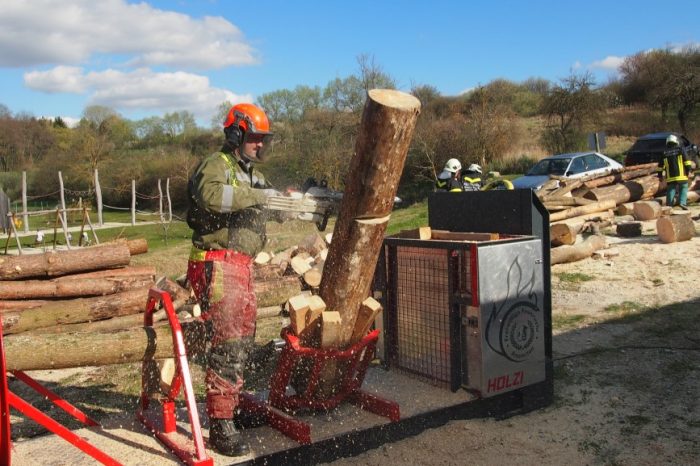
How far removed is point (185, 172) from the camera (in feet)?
127

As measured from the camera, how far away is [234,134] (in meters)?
3.51

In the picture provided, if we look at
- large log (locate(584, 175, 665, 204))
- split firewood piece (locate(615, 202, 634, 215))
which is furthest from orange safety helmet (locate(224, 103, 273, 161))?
split firewood piece (locate(615, 202, 634, 215))

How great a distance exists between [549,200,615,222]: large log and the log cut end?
931cm

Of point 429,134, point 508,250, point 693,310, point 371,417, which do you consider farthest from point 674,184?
point 429,134

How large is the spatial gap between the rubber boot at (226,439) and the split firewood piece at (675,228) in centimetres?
899

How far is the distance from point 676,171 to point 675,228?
4046 mm

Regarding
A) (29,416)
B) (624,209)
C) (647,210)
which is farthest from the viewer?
(624,209)

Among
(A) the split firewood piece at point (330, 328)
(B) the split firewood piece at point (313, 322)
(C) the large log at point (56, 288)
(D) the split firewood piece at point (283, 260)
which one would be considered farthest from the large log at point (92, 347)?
(D) the split firewood piece at point (283, 260)

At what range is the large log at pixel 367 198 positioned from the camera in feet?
10.4

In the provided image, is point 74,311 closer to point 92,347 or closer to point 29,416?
point 92,347

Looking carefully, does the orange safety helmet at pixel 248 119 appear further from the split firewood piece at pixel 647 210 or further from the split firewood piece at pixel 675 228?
the split firewood piece at pixel 647 210

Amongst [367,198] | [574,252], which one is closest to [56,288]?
[367,198]

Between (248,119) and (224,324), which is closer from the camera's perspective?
(224,324)

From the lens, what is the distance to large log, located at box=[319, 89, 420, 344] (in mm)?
3180
